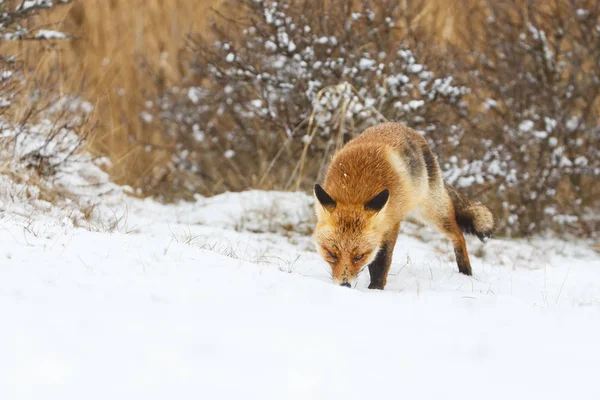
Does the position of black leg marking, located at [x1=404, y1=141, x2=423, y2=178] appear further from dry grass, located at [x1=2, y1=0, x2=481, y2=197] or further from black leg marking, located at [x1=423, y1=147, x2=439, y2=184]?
dry grass, located at [x1=2, y1=0, x2=481, y2=197]

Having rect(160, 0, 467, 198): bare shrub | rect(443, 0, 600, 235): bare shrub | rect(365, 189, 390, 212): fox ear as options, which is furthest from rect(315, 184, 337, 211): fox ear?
rect(443, 0, 600, 235): bare shrub

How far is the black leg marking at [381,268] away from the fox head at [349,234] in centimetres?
22

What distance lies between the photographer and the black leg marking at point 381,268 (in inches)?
184

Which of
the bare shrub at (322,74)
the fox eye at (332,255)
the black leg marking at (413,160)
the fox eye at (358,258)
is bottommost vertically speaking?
the fox eye at (332,255)

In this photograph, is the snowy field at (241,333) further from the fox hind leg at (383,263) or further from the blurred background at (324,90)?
the blurred background at (324,90)

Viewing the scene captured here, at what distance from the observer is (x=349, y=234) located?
432cm

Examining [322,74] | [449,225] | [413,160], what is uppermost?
[322,74]

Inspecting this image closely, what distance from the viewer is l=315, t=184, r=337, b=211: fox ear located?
4324mm

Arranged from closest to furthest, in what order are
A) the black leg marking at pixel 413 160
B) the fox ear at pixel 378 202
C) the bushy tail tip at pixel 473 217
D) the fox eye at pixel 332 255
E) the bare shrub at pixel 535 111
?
the fox ear at pixel 378 202 < the fox eye at pixel 332 255 < the black leg marking at pixel 413 160 < the bushy tail tip at pixel 473 217 < the bare shrub at pixel 535 111

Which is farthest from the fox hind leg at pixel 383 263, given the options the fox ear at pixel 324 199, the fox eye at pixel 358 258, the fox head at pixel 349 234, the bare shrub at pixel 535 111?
the bare shrub at pixel 535 111

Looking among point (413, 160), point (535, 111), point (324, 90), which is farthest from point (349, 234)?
point (535, 111)

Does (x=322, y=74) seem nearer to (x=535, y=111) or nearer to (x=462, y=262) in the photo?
(x=535, y=111)

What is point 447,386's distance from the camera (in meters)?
2.59

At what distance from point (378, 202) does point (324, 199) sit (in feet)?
1.25
